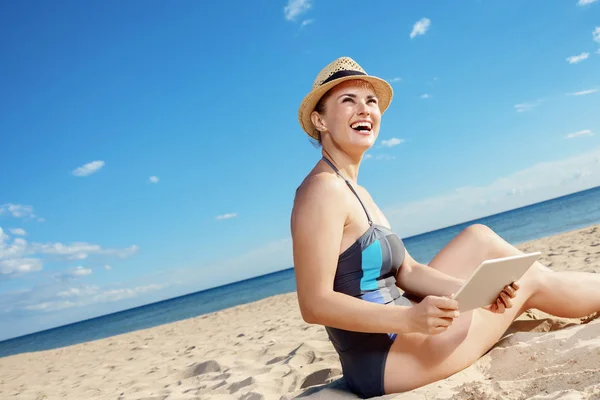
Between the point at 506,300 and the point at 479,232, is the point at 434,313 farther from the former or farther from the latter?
the point at 479,232

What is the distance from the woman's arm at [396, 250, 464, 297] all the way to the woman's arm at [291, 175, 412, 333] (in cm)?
71

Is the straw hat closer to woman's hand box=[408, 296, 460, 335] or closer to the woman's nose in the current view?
the woman's nose

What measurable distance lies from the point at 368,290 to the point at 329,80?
102 cm

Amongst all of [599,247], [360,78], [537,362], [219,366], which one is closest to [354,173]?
[360,78]

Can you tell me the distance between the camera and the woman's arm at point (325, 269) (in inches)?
77.7

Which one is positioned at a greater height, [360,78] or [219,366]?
[360,78]

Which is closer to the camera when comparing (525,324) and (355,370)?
(355,370)

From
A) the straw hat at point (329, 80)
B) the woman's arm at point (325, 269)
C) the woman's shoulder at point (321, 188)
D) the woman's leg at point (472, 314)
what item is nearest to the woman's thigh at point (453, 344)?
the woman's leg at point (472, 314)

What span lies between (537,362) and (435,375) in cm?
47

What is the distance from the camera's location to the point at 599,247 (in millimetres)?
6922

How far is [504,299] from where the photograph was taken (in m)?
2.28

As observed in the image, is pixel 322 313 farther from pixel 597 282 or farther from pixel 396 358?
pixel 597 282

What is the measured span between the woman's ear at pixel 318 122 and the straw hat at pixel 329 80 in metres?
0.04

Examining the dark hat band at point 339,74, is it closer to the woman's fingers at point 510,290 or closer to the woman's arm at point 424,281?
the woman's arm at point 424,281
